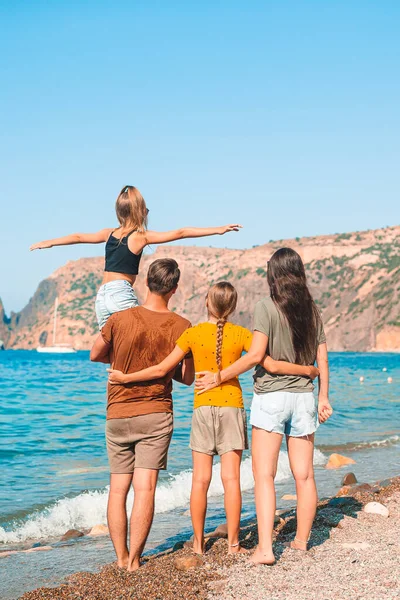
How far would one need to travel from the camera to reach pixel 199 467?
5484mm

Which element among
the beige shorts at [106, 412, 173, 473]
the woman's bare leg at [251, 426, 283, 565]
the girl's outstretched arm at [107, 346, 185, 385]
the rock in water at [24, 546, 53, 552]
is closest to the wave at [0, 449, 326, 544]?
the rock in water at [24, 546, 53, 552]

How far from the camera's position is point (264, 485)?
5262 millimetres

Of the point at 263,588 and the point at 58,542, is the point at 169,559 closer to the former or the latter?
the point at 263,588

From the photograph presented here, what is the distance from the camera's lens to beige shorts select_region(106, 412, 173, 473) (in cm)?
527

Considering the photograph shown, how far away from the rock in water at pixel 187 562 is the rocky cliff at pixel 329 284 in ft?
377

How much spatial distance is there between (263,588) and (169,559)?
1.10 metres

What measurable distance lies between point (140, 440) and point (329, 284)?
447 ft

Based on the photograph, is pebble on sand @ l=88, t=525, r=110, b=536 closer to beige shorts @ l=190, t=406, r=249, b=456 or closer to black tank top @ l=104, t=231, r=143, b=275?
beige shorts @ l=190, t=406, r=249, b=456

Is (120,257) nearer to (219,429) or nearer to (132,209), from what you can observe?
(132,209)

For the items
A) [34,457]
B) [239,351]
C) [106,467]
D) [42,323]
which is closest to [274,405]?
[239,351]

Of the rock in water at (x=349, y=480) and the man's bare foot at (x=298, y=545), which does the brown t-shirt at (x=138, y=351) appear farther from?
the rock in water at (x=349, y=480)

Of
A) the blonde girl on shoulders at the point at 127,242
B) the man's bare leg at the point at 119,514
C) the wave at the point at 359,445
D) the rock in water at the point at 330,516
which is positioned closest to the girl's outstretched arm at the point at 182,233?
the blonde girl on shoulders at the point at 127,242

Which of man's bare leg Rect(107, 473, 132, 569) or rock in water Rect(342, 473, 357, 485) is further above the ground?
man's bare leg Rect(107, 473, 132, 569)

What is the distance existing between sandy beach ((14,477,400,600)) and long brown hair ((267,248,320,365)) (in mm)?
1509
